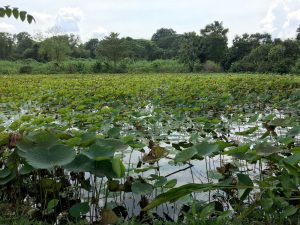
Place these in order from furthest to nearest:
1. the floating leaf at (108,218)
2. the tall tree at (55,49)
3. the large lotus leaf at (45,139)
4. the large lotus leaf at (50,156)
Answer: the tall tree at (55,49) → the large lotus leaf at (45,139) → the floating leaf at (108,218) → the large lotus leaf at (50,156)

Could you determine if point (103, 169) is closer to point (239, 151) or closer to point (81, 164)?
point (81, 164)

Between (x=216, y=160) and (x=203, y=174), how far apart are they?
319 mm

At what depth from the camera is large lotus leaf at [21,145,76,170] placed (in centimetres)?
174

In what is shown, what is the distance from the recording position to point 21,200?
2.33 m

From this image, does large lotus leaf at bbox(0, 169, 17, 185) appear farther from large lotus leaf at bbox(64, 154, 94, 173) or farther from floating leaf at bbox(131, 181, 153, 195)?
floating leaf at bbox(131, 181, 153, 195)

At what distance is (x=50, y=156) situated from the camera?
69.6 inches

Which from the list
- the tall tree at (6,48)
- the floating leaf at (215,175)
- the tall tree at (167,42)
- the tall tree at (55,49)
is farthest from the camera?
the tall tree at (167,42)

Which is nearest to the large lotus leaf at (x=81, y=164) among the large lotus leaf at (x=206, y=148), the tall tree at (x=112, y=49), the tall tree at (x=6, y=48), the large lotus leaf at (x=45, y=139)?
the large lotus leaf at (x=45, y=139)

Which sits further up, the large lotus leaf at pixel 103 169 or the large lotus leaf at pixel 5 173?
the large lotus leaf at pixel 103 169

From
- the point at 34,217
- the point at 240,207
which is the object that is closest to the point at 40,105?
the point at 34,217

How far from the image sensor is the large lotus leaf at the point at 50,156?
1.74 m

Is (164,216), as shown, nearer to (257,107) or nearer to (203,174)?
(203,174)

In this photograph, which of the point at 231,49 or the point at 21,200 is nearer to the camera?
the point at 21,200

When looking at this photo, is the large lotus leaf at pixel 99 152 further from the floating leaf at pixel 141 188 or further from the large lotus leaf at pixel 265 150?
the large lotus leaf at pixel 265 150
